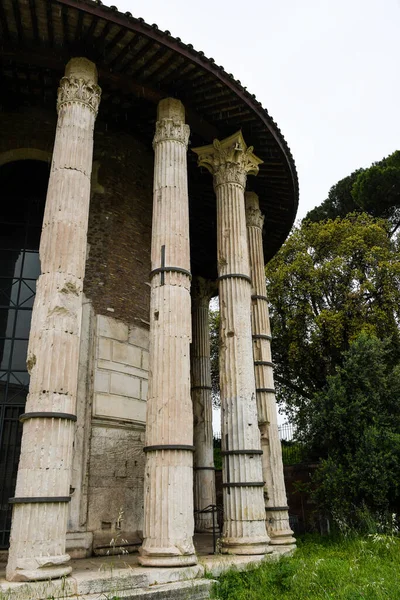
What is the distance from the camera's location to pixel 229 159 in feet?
32.6

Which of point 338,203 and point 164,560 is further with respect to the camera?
point 338,203

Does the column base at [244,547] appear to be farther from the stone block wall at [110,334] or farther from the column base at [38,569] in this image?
the column base at [38,569]

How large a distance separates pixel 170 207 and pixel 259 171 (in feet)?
12.5

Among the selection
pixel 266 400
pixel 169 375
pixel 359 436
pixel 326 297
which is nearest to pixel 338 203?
pixel 326 297

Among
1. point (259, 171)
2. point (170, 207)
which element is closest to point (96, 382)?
point (170, 207)

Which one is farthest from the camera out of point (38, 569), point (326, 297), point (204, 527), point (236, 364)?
point (326, 297)

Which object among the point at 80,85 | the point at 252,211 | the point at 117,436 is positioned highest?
the point at 252,211

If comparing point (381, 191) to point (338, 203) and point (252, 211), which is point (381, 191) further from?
point (252, 211)

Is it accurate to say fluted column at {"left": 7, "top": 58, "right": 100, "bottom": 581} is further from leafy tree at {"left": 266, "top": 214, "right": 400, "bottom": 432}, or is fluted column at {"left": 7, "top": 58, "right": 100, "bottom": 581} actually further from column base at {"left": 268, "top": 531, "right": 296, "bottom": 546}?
leafy tree at {"left": 266, "top": 214, "right": 400, "bottom": 432}

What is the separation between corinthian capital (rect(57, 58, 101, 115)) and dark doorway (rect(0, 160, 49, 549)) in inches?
106

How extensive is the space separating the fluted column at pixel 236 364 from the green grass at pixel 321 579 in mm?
738

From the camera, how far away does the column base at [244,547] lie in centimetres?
731

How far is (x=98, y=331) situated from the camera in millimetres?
8906

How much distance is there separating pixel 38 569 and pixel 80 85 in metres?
6.67
